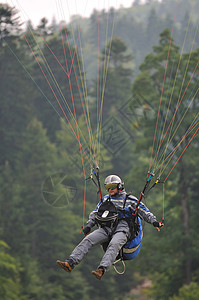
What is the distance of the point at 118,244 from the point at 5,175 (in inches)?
1314

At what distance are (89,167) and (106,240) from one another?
547 inches

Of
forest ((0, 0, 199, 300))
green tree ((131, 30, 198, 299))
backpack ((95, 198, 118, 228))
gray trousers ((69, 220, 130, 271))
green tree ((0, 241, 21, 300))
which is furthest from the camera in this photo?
green tree ((0, 241, 21, 300))

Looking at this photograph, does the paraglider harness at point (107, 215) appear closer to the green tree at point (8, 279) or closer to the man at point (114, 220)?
the man at point (114, 220)

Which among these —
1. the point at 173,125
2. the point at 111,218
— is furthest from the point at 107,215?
the point at 173,125

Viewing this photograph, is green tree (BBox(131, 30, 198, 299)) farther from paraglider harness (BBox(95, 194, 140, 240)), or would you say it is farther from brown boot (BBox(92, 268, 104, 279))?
brown boot (BBox(92, 268, 104, 279))

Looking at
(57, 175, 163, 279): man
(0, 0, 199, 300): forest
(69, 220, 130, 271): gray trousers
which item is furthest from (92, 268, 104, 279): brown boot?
(0, 0, 199, 300): forest

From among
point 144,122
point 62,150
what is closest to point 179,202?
point 144,122

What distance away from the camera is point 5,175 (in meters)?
41.3

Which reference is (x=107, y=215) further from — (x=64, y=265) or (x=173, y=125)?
(x=173, y=125)

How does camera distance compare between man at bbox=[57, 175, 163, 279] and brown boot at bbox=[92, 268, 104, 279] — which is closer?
brown boot at bbox=[92, 268, 104, 279]

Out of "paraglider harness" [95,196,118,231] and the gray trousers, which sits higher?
"paraglider harness" [95,196,118,231]

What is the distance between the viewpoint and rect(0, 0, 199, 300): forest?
2803 centimetres

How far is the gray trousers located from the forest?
3353 mm

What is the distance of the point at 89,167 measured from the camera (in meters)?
23.1
